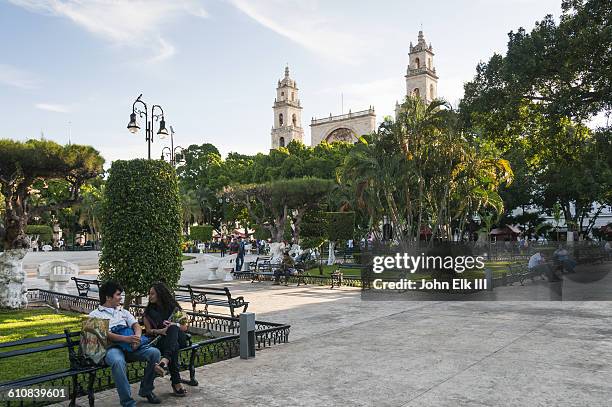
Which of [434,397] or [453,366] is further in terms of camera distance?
[453,366]

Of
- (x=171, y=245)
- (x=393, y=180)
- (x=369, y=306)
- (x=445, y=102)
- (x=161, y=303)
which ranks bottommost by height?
(x=369, y=306)

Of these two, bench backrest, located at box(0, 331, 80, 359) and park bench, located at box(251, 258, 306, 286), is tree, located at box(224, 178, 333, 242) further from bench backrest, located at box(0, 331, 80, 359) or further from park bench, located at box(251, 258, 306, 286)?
bench backrest, located at box(0, 331, 80, 359)

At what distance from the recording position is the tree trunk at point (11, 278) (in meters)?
12.5

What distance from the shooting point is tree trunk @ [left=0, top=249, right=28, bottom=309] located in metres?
12.5

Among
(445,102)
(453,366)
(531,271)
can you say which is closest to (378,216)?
(445,102)

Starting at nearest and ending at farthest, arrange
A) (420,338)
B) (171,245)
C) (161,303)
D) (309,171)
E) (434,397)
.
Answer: (434,397), (161,303), (420,338), (171,245), (309,171)

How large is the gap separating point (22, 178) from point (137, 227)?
21.8 feet

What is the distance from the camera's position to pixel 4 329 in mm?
10109

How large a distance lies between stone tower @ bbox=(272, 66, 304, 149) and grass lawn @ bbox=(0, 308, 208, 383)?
85262 millimetres

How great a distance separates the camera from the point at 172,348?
5770 mm

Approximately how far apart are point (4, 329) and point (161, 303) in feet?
20.1

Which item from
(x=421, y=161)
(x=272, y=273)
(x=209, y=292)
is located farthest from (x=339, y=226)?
(x=209, y=292)

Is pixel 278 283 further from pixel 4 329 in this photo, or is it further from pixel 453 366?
pixel 453 366

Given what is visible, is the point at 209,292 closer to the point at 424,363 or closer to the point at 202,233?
the point at 424,363
